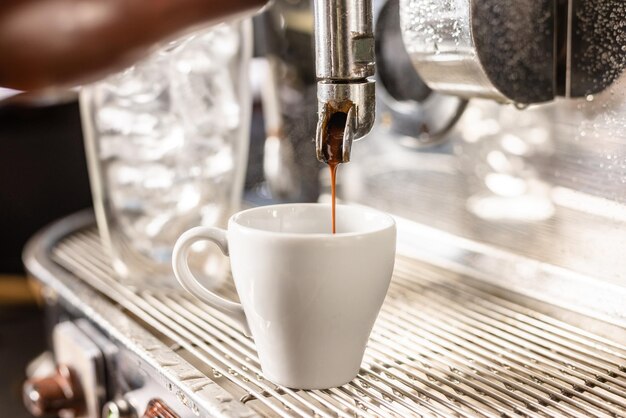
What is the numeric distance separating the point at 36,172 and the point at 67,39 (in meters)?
1.05

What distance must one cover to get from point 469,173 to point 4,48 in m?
0.45

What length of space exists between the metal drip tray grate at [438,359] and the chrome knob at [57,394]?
8cm

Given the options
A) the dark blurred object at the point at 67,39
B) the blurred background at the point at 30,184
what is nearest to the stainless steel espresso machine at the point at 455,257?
the dark blurred object at the point at 67,39

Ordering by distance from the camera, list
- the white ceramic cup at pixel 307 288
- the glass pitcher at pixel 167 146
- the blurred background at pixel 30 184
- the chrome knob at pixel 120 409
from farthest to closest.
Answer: the blurred background at pixel 30 184 < the glass pitcher at pixel 167 146 < the chrome knob at pixel 120 409 < the white ceramic cup at pixel 307 288

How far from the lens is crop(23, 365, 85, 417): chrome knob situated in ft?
2.05

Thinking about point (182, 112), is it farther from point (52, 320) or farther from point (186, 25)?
point (186, 25)

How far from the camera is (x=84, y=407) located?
0.63m

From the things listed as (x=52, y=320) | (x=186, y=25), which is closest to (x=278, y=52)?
(x=52, y=320)

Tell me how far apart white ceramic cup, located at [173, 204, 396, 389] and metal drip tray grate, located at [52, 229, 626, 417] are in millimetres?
19

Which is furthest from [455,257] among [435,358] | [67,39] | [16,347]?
[16,347]

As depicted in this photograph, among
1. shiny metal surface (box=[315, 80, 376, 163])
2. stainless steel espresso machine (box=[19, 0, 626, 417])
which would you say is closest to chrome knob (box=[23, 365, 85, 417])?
stainless steel espresso machine (box=[19, 0, 626, 417])

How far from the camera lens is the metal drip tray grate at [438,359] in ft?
1.47

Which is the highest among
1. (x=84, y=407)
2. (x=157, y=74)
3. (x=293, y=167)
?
(x=157, y=74)

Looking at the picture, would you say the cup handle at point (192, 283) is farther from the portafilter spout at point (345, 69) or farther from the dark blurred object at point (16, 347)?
the dark blurred object at point (16, 347)
